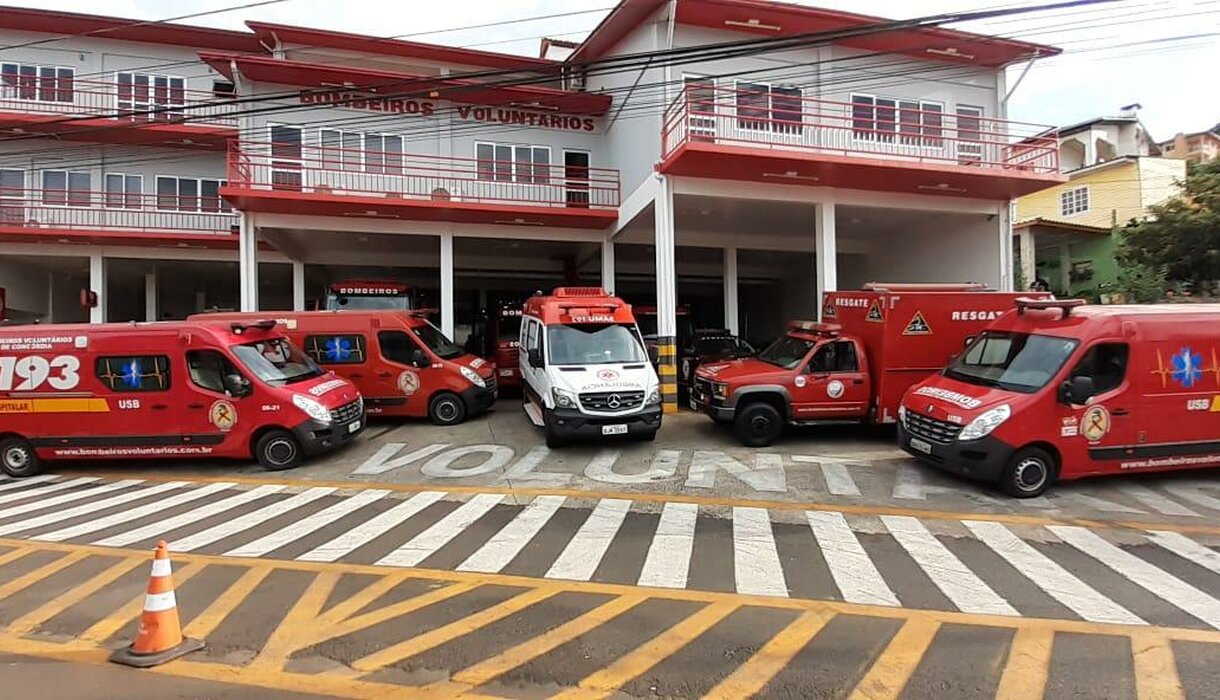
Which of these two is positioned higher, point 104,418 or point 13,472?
point 104,418

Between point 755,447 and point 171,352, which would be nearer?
point 171,352

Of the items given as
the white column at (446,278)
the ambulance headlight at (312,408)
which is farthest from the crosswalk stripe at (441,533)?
the white column at (446,278)

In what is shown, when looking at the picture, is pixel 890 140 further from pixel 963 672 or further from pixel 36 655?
pixel 36 655

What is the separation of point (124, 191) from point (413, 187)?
1074 centimetres

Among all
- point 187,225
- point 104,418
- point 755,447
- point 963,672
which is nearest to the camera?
point 963,672

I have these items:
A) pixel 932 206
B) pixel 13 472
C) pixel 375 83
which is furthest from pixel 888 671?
pixel 375 83

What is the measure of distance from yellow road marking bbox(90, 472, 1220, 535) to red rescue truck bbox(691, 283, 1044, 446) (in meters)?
3.12

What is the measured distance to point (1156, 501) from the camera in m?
7.43

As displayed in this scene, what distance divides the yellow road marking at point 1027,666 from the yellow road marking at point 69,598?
6258mm

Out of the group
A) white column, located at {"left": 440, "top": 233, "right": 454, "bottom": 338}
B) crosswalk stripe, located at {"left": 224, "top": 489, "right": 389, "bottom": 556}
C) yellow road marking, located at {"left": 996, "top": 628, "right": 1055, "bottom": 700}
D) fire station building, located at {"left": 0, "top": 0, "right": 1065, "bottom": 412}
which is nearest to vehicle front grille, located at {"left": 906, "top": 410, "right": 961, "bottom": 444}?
yellow road marking, located at {"left": 996, "top": 628, "right": 1055, "bottom": 700}

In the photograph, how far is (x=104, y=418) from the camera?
A: 9.27 meters

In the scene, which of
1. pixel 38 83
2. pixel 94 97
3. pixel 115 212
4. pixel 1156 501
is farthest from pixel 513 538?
pixel 38 83

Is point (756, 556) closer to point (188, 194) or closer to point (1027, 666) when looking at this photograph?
point (1027, 666)

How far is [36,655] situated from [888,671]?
5215 mm
